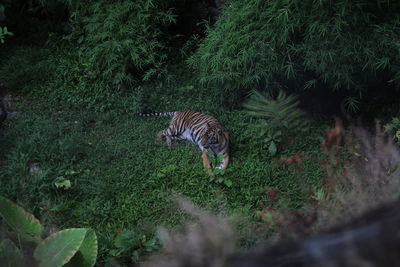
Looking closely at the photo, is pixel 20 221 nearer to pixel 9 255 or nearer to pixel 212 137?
pixel 9 255

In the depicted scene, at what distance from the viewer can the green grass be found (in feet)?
15.4

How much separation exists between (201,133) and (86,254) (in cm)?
224

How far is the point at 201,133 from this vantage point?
5.58 m

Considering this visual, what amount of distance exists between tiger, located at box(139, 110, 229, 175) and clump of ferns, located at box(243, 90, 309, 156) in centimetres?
48

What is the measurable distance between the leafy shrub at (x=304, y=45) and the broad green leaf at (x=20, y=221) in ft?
9.98

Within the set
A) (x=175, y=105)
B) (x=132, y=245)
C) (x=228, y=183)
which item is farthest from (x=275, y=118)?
(x=132, y=245)

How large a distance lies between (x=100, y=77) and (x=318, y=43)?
135 inches

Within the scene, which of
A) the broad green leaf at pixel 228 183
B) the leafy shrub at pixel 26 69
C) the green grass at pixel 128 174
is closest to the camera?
the green grass at pixel 128 174

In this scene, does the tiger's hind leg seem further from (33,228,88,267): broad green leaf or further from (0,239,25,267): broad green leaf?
(0,239,25,267): broad green leaf

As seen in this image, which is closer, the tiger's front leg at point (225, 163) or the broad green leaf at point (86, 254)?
the broad green leaf at point (86, 254)

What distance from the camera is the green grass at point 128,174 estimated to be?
470cm

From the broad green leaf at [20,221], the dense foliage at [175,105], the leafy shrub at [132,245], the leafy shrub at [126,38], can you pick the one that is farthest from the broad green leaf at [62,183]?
the leafy shrub at [126,38]

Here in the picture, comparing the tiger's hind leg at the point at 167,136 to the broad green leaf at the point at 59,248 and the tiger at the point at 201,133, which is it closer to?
the tiger at the point at 201,133

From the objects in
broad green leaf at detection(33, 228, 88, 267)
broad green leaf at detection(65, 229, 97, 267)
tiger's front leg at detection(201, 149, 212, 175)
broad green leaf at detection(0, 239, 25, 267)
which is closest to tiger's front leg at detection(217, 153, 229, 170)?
tiger's front leg at detection(201, 149, 212, 175)
